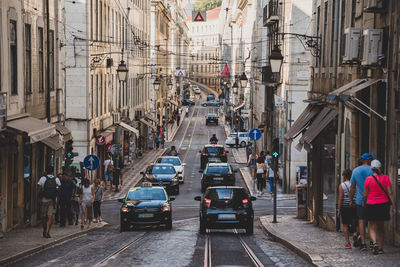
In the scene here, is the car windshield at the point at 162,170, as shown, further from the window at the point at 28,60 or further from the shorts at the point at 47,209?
the shorts at the point at 47,209

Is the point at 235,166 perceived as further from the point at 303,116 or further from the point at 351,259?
the point at 351,259

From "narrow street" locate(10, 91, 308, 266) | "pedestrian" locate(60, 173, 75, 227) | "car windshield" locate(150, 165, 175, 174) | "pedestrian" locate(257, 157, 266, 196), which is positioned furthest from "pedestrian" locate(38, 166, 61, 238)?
"pedestrian" locate(257, 157, 266, 196)

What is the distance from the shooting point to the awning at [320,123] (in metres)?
22.6

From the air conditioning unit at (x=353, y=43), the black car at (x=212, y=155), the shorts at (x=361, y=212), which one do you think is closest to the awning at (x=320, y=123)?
the air conditioning unit at (x=353, y=43)

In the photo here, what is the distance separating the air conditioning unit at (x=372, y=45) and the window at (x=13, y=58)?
35.5ft

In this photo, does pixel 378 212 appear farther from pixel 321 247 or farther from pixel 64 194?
pixel 64 194

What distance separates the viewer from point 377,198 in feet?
46.0

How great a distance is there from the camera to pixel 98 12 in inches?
1731

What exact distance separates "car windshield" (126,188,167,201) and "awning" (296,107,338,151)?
471 cm

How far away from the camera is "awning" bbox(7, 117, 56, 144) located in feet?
66.4

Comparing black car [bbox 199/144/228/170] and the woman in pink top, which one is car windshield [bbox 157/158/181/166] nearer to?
black car [bbox 199/144/228/170]

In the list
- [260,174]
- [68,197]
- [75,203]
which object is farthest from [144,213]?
[260,174]

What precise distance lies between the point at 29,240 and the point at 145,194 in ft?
17.4

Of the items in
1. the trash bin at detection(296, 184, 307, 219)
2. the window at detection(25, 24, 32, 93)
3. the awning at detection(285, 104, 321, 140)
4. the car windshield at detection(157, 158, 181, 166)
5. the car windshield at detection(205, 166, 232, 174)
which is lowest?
the car windshield at detection(157, 158, 181, 166)
